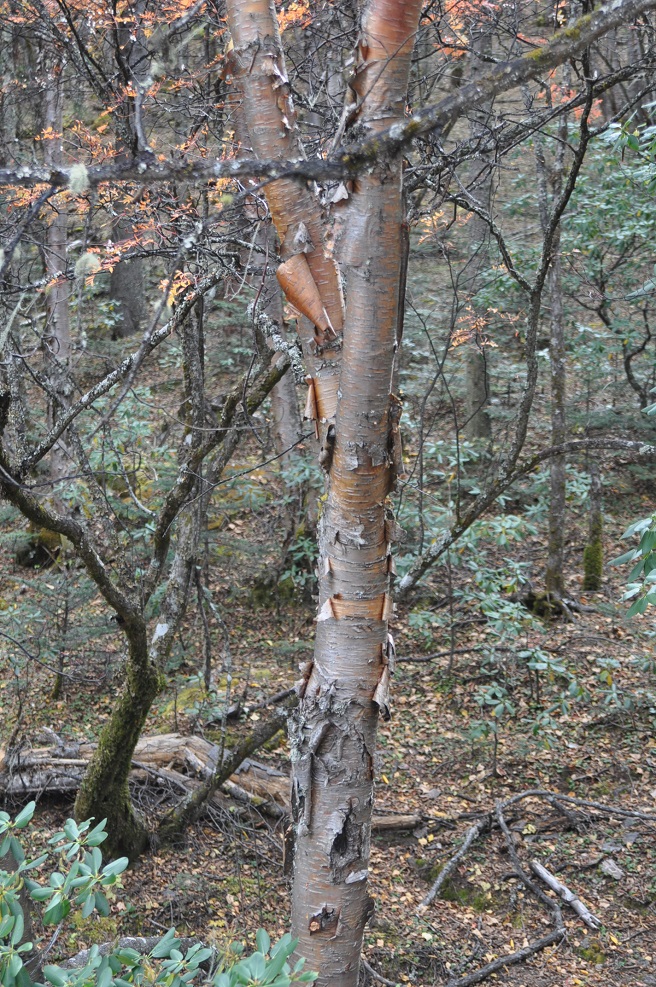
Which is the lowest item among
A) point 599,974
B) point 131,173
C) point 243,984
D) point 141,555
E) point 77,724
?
point 599,974

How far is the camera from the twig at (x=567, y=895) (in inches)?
182

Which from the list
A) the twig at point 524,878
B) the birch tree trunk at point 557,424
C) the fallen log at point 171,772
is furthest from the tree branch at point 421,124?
the birch tree trunk at point 557,424

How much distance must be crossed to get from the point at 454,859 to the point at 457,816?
56 cm

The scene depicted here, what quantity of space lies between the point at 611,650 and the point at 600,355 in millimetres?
4098

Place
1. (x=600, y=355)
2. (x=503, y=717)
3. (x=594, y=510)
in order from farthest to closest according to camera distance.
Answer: (x=600, y=355) → (x=594, y=510) → (x=503, y=717)

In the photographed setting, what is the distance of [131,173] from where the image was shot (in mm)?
1609

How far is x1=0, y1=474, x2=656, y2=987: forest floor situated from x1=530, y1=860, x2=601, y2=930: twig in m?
0.05

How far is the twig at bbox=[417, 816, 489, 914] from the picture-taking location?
491cm

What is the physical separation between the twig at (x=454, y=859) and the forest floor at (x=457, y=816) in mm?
61

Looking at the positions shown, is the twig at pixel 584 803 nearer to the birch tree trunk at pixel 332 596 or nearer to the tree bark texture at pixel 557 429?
the tree bark texture at pixel 557 429

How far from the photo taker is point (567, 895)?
483 centimetres

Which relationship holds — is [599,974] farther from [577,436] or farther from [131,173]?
[577,436]

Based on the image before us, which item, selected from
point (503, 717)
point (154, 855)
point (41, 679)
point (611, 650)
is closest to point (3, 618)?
point (41, 679)

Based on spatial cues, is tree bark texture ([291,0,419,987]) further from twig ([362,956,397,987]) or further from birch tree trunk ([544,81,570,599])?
birch tree trunk ([544,81,570,599])
